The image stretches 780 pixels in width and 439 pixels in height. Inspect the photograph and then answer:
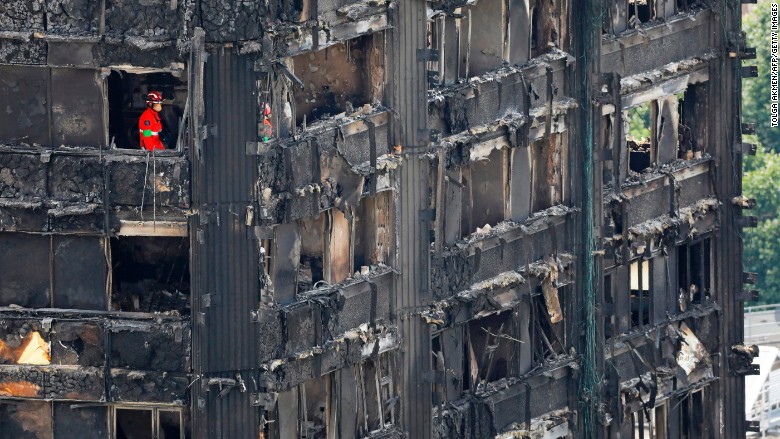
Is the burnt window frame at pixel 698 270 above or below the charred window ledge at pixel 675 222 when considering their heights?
below

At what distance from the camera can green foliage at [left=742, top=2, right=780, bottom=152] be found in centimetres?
11775

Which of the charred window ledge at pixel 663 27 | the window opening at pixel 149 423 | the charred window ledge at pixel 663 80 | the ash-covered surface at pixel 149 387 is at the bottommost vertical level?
the window opening at pixel 149 423

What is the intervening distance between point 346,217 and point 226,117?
5104mm

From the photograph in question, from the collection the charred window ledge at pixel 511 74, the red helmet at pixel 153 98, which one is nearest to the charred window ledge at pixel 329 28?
the red helmet at pixel 153 98

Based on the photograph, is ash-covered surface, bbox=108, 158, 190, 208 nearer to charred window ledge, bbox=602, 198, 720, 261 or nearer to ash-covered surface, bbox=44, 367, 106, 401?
ash-covered surface, bbox=44, 367, 106, 401

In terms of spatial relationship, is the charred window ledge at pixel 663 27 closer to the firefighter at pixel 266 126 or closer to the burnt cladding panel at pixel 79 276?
the firefighter at pixel 266 126

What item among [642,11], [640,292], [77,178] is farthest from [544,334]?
[77,178]

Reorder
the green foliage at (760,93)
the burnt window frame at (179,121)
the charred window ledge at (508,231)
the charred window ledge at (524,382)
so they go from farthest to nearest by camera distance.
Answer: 1. the green foliage at (760,93)
2. the charred window ledge at (524,382)
3. the charred window ledge at (508,231)
4. the burnt window frame at (179,121)

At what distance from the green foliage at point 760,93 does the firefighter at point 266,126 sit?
72.6m

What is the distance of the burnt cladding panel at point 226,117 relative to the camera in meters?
46.1

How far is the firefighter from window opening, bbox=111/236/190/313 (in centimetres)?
274

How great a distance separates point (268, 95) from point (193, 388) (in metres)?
5.49

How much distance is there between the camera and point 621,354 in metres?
62.0

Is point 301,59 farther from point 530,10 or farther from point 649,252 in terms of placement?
point 649,252
